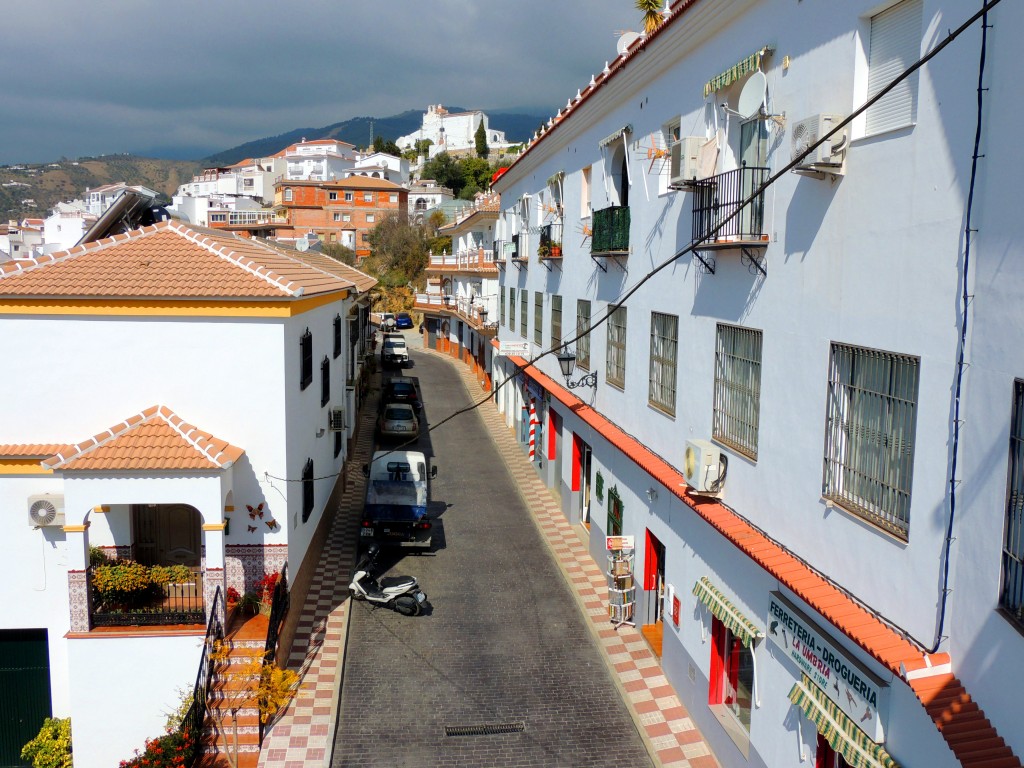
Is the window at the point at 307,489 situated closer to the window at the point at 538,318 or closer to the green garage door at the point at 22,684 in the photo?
the green garage door at the point at 22,684

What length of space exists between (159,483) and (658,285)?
8.42m

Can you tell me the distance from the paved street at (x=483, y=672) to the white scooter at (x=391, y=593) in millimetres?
232

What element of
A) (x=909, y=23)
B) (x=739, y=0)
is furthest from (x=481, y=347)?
(x=909, y=23)

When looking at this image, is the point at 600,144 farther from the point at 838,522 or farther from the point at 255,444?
the point at 838,522

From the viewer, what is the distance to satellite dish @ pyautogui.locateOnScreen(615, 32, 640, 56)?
50.8ft

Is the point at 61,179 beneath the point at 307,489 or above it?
above

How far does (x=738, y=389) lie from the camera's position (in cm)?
1054

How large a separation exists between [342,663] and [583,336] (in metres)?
8.94

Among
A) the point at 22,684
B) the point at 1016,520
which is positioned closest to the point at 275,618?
the point at 22,684

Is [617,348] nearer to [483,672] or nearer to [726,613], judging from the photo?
[483,672]

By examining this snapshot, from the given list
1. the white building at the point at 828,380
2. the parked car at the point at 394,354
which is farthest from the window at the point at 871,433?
the parked car at the point at 394,354

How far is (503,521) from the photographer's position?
69.5ft

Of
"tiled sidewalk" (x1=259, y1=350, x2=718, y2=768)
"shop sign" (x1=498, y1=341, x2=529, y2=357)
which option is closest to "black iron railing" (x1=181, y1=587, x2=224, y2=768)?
"tiled sidewalk" (x1=259, y1=350, x2=718, y2=768)

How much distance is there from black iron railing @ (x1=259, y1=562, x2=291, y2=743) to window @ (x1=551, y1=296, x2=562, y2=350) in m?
10.5
